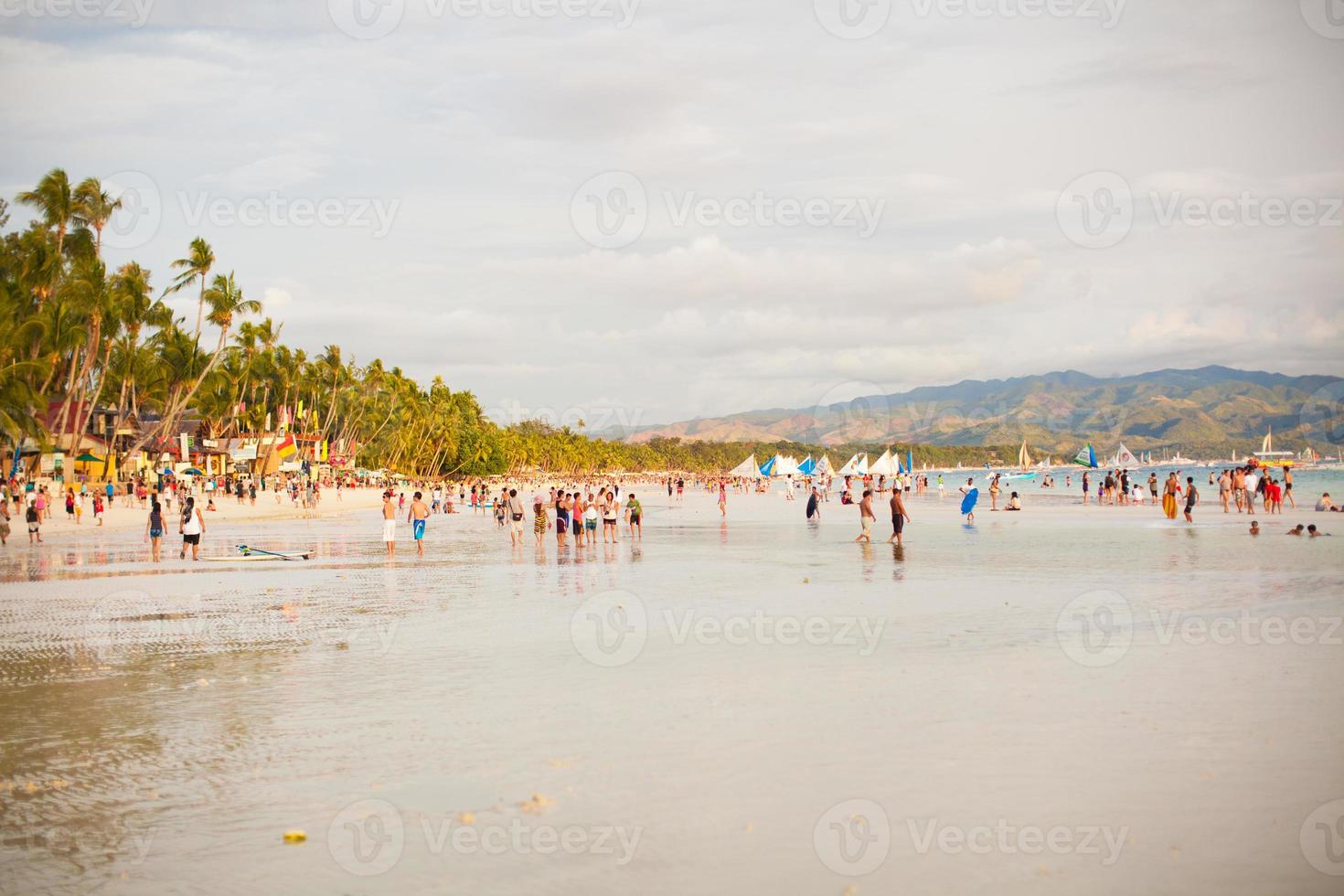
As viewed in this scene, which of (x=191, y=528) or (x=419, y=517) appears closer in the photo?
(x=191, y=528)

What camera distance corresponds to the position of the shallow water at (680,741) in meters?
6.15

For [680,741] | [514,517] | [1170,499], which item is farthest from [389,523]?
[1170,499]

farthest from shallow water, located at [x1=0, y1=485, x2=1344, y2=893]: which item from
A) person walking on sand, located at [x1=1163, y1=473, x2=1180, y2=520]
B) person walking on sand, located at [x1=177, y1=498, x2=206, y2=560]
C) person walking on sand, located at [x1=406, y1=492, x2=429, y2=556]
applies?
person walking on sand, located at [x1=1163, y1=473, x2=1180, y2=520]

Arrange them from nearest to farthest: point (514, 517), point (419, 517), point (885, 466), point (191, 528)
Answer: point (191, 528) < point (419, 517) < point (514, 517) < point (885, 466)

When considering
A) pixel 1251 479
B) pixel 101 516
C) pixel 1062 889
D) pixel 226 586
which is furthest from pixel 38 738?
pixel 1251 479

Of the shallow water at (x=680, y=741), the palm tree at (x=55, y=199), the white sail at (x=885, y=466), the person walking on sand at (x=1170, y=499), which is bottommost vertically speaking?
the shallow water at (x=680, y=741)

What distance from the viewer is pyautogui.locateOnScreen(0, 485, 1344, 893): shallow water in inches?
242

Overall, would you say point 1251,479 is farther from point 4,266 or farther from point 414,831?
point 4,266

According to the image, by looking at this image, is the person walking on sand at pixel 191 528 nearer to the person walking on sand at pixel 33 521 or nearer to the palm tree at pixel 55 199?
the person walking on sand at pixel 33 521

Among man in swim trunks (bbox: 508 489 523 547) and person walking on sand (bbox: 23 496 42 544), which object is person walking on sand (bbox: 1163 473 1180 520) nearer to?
man in swim trunks (bbox: 508 489 523 547)

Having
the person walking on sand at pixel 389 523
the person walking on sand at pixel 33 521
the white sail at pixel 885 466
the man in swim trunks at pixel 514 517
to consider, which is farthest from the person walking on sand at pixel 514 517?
the white sail at pixel 885 466

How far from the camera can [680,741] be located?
28.3 feet

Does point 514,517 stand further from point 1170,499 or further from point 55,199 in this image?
point 55,199

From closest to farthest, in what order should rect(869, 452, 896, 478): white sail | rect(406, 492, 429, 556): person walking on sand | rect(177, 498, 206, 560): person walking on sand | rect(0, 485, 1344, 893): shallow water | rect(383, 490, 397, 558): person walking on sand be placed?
rect(0, 485, 1344, 893): shallow water, rect(177, 498, 206, 560): person walking on sand, rect(383, 490, 397, 558): person walking on sand, rect(406, 492, 429, 556): person walking on sand, rect(869, 452, 896, 478): white sail
